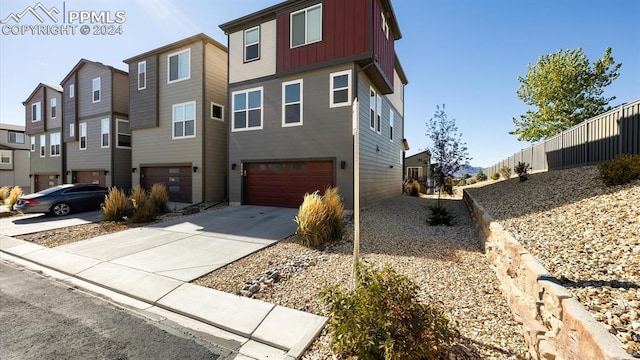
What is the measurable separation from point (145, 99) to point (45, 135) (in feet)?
46.0

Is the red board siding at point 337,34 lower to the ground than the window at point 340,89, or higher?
higher

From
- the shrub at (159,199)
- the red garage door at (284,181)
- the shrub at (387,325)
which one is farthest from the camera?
the shrub at (159,199)

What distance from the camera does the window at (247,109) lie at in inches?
456

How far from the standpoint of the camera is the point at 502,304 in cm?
337

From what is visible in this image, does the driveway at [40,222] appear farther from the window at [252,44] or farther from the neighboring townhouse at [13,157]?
the neighboring townhouse at [13,157]

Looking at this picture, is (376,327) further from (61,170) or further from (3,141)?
(3,141)

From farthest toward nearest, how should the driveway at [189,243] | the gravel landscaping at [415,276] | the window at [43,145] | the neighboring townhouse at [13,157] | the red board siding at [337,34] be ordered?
the neighboring townhouse at [13,157]
the window at [43,145]
the red board siding at [337,34]
the driveway at [189,243]
the gravel landscaping at [415,276]

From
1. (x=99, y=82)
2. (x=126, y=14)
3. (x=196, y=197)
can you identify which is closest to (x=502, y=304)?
(x=196, y=197)

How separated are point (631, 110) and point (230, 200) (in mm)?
14400

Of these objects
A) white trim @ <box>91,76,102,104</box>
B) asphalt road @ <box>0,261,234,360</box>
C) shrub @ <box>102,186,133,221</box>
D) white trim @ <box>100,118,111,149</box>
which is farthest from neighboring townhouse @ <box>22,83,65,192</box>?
asphalt road @ <box>0,261,234,360</box>

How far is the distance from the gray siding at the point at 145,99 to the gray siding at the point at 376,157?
11757mm

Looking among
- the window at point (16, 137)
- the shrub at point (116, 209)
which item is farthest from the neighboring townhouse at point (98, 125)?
the window at point (16, 137)

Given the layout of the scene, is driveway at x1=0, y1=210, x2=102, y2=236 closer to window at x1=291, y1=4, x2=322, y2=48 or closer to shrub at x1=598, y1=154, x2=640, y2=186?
window at x1=291, y1=4, x2=322, y2=48

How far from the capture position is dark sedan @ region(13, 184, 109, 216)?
10.9 meters
